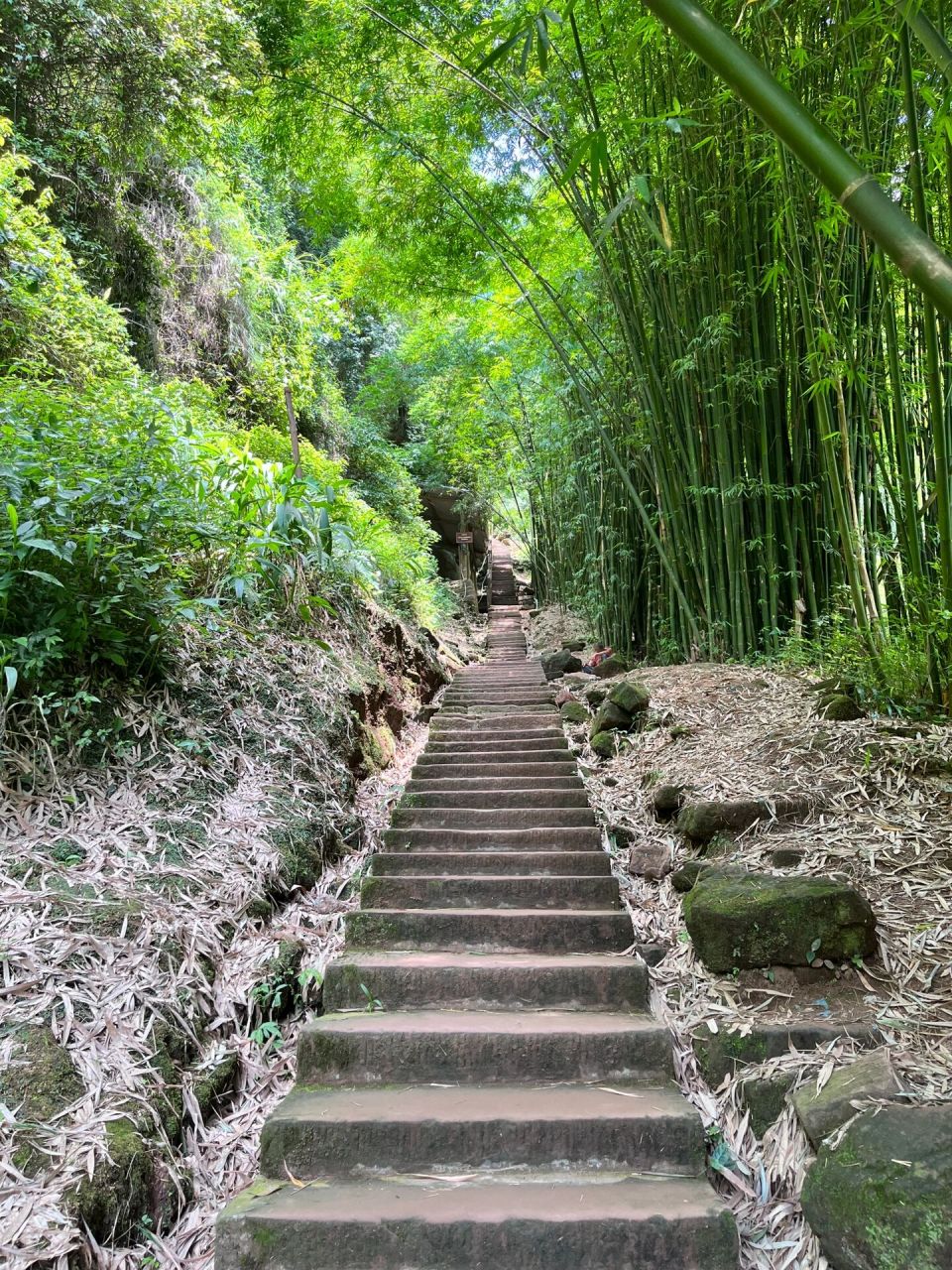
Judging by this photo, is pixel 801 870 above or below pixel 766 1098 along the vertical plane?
above

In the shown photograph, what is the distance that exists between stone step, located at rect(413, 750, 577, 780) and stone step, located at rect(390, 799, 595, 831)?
0.43 metres

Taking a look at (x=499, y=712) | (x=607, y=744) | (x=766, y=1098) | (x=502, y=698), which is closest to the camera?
(x=766, y=1098)

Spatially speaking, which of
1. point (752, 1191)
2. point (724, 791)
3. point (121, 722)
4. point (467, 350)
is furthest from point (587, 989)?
point (467, 350)

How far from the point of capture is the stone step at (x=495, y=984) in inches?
73.2

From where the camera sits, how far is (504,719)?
421cm

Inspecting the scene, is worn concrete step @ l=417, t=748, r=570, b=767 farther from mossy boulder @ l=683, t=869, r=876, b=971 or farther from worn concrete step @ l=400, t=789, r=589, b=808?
mossy boulder @ l=683, t=869, r=876, b=971

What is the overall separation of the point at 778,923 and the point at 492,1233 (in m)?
0.91

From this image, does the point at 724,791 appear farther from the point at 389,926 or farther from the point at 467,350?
the point at 467,350

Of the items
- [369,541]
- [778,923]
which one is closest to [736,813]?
[778,923]

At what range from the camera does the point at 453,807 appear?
2941 millimetres

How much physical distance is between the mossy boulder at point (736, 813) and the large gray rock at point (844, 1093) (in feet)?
2.45

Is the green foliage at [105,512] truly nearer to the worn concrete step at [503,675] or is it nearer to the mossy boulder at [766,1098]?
the worn concrete step at [503,675]

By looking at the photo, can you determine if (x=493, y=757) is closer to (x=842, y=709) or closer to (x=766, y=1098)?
(x=842, y=709)

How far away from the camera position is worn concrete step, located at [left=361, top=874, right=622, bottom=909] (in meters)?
2.26
